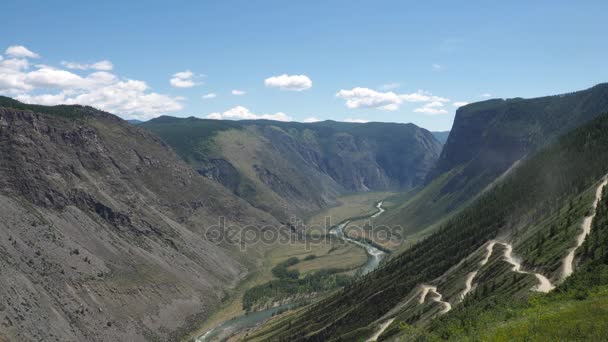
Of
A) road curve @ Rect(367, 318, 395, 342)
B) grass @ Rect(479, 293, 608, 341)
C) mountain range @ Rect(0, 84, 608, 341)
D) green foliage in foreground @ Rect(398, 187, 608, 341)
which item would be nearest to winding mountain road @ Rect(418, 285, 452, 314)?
mountain range @ Rect(0, 84, 608, 341)

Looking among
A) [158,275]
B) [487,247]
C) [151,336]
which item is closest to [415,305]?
[487,247]

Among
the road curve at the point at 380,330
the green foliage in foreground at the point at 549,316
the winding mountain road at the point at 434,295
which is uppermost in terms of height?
the green foliage in foreground at the point at 549,316

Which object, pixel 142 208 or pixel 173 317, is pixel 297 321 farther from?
pixel 142 208

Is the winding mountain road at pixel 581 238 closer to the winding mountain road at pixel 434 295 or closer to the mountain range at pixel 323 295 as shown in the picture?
the mountain range at pixel 323 295

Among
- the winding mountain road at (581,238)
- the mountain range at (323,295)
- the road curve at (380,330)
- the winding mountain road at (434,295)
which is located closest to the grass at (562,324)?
the mountain range at (323,295)

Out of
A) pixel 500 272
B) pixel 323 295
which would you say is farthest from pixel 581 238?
pixel 323 295

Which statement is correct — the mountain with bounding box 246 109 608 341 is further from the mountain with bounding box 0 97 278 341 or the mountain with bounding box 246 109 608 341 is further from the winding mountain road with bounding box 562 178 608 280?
the mountain with bounding box 0 97 278 341
